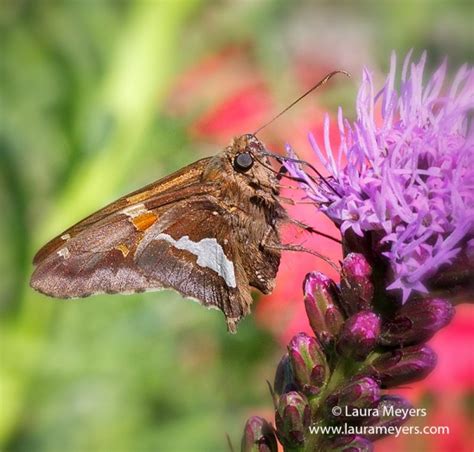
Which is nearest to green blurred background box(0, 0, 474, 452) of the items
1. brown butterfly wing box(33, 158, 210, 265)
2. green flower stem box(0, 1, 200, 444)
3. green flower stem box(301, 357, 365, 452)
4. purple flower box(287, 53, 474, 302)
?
green flower stem box(0, 1, 200, 444)

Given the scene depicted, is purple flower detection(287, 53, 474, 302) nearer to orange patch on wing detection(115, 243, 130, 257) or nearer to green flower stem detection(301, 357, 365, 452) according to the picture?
green flower stem detection(301, 357, 365, 452)

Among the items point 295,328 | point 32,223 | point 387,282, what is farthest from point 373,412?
point 32,223

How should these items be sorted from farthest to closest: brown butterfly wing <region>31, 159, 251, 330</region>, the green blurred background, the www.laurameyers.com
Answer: the green blurred background < brown butterfly wing <region>31, 159, 251, 330</region> < the www.laurameyers.com

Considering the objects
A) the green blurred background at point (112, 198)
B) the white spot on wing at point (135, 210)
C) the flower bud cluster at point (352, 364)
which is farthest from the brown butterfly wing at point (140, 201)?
the green blurred background at point (112, 198)

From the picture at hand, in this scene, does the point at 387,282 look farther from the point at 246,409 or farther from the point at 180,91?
the point at 180,91

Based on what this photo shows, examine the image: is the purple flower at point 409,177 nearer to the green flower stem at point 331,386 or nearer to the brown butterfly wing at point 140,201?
the green flower stem at point 331,386

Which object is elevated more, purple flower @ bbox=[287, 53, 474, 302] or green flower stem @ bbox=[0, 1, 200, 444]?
green flower stem @ bbox=[0, 1, 200, 444]
